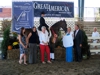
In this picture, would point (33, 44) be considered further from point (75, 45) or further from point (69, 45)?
point (75, 45)

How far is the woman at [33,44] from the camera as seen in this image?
913cm

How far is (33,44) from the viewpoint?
9.23 metres

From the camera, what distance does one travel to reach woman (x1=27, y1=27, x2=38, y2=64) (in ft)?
30.0

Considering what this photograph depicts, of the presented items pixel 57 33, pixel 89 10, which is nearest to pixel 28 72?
pixel 57 33

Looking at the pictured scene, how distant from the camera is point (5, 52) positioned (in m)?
10.7

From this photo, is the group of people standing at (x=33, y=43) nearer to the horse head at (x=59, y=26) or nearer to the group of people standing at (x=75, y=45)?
the group of people standing at (x=75, y=45)

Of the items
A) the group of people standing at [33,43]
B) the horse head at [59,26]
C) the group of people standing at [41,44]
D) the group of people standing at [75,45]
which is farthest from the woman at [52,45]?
the group of people standing at [75,45]

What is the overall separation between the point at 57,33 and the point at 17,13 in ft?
7.73

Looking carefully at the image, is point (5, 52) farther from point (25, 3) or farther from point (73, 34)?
point (73, 34)

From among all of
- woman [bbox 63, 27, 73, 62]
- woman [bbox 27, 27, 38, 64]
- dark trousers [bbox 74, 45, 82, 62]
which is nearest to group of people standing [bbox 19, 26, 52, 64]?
woman [bbox 27, 27, 38, 64]

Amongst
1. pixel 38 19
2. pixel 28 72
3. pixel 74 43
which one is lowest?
pixel 28 72

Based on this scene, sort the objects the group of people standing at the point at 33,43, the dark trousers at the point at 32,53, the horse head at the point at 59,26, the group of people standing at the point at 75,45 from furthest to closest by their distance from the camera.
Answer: the horse head at the point at 59,26, the group of people standing at the point at 75,45, the dark trousers at the point at 32,53, the group of people standing at the point at 33,43

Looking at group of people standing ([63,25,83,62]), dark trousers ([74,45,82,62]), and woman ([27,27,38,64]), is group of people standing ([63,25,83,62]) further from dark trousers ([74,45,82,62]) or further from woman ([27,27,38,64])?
woman ([27,27,38,64])

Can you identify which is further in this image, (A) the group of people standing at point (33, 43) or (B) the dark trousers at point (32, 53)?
(B) the dark trousers at point (32, 53)
